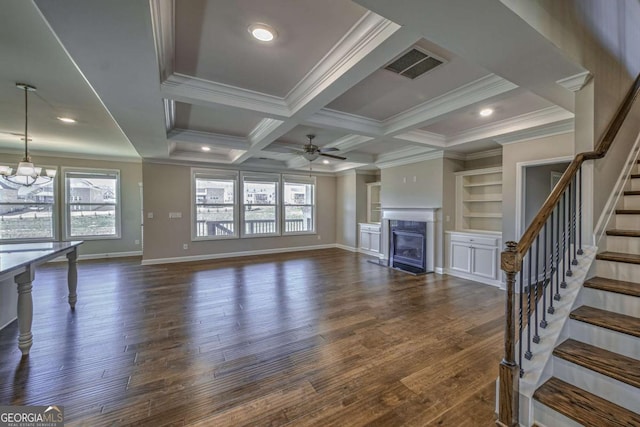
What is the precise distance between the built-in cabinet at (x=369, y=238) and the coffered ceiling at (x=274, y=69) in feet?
11.1

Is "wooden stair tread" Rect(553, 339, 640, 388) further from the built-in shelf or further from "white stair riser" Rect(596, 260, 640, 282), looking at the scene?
the built-in shelf

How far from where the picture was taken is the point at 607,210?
7.61ft

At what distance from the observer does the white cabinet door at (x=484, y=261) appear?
4.71m

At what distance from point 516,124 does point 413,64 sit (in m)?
2.50

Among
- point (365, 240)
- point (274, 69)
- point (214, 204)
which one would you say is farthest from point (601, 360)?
point (214, 204)

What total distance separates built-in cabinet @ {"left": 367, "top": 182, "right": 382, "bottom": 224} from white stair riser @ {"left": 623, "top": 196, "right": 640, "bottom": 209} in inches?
227

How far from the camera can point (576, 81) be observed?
2.27 meters

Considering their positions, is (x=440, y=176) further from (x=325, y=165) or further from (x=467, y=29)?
(x=467, y=29)

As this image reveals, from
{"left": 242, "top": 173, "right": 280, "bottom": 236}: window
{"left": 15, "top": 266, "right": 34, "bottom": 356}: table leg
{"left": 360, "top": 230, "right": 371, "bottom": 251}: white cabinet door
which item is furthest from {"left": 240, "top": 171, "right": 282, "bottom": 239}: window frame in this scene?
{"left": 15, "top": 266, "right": 34, "bottom": 356}: table leg

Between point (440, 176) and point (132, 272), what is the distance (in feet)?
21.4

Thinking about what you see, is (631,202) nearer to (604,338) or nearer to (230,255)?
(604,338)

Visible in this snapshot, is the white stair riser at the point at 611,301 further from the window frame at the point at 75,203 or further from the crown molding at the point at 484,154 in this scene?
the window frame at the point at 75,203

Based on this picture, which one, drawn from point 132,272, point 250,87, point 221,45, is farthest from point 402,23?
point 132,272

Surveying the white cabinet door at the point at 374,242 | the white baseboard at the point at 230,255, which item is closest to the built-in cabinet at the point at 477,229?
the white cabinet door at the point at 374,242
